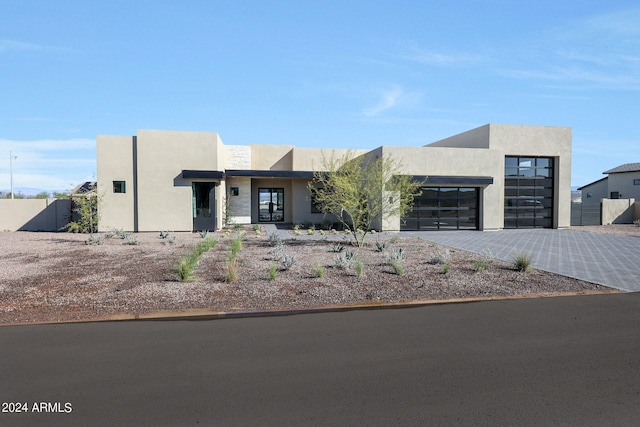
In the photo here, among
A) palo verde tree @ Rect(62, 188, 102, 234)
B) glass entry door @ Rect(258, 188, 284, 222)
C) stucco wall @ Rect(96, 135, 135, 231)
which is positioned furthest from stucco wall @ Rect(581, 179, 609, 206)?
palo verde tree @ Rect(62, 188, 102, 234)

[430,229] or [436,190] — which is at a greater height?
[436,190]

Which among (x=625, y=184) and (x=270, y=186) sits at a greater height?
(x=625, y=184)

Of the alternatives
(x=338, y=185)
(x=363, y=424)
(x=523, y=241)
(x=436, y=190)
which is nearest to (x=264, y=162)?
(x=436, y=190)

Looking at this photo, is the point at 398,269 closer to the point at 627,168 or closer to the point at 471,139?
the point at 471,139

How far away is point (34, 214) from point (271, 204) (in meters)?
12.5

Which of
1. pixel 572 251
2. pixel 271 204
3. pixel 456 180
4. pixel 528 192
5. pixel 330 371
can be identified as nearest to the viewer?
pixel 330 371

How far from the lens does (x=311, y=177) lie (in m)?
22.2

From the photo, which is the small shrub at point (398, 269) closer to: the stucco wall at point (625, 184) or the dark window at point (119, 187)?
the dark window at point (119, 187)

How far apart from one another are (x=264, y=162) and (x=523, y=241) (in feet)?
49.9

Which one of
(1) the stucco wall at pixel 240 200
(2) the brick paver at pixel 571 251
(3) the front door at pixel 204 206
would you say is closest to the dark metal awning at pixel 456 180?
(2) the brick paver at pixel 571 251

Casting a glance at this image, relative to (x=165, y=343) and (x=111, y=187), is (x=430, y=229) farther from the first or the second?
(x=165, y=343)

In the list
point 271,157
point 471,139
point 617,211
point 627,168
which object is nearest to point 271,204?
point 271,157

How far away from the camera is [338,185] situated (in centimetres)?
1339

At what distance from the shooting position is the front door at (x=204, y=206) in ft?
63.9
